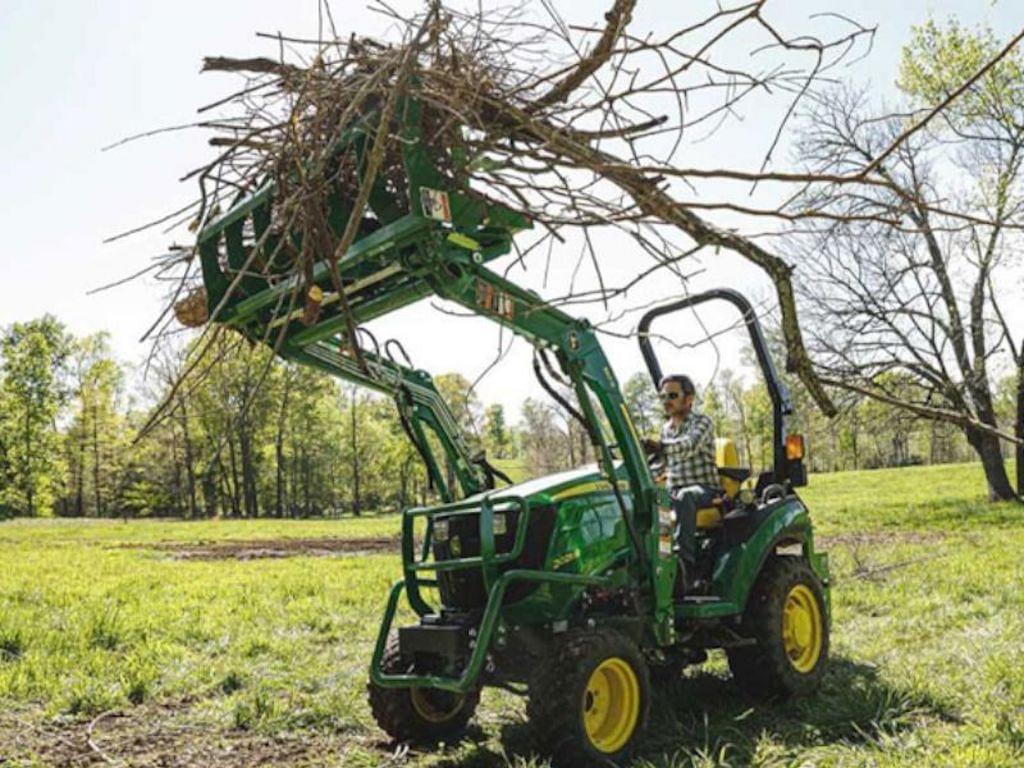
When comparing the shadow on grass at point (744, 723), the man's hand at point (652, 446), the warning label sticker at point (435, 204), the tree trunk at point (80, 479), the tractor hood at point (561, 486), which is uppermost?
the tree trunk at point (80, 479)

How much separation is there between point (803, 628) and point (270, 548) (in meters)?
16.8

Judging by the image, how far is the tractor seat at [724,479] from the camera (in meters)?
6.01

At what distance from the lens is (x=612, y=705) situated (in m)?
4.68

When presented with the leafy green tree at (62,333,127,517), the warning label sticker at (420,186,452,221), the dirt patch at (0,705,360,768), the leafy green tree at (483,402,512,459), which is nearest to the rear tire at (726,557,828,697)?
the dirt patch at (0,705,360,768)

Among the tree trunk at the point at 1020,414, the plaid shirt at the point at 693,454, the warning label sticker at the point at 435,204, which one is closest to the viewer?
the warning label sticker at the point at 435,204

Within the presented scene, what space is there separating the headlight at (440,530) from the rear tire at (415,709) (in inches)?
22.5

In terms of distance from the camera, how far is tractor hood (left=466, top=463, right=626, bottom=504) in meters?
4.97

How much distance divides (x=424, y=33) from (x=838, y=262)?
2008cm

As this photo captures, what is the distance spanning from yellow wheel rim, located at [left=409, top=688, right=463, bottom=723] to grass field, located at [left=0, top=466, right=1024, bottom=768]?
0.18 m

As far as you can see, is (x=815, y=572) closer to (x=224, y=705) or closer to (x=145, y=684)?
(x=224, y=705)

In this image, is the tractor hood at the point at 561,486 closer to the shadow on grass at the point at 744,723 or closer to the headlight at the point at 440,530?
A: the headlight at the point at 440,530

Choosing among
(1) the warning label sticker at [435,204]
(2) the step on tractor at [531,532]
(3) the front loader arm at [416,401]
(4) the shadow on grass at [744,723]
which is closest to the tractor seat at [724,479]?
(2) the step on tractor at [531,532]

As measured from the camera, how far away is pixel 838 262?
21812 mm

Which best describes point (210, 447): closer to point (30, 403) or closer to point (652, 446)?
point (30, 403)
